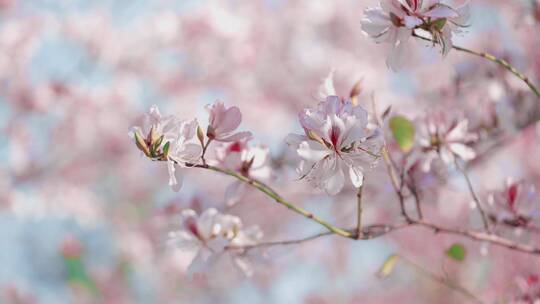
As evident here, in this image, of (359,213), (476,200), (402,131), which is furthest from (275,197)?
(476,200)

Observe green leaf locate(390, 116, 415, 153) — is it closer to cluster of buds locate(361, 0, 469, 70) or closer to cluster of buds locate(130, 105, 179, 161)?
cluster of buds locate(361, 0, 469, 70)

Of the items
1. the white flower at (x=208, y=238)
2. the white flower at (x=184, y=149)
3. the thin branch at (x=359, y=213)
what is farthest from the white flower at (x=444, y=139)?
the white flower at (x=184, y=149)

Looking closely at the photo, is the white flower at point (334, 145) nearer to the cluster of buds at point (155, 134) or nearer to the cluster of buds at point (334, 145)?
the cluster of buds at point (334, 145)

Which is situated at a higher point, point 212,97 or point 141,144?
point 212,97

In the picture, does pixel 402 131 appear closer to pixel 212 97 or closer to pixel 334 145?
pixel 334 145

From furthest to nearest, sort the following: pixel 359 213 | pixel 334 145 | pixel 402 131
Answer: pixel 402 131 < pixel 359 213 < pixel 334 145

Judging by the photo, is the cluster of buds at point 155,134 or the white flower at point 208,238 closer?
the cluster of buds at point 155,134
